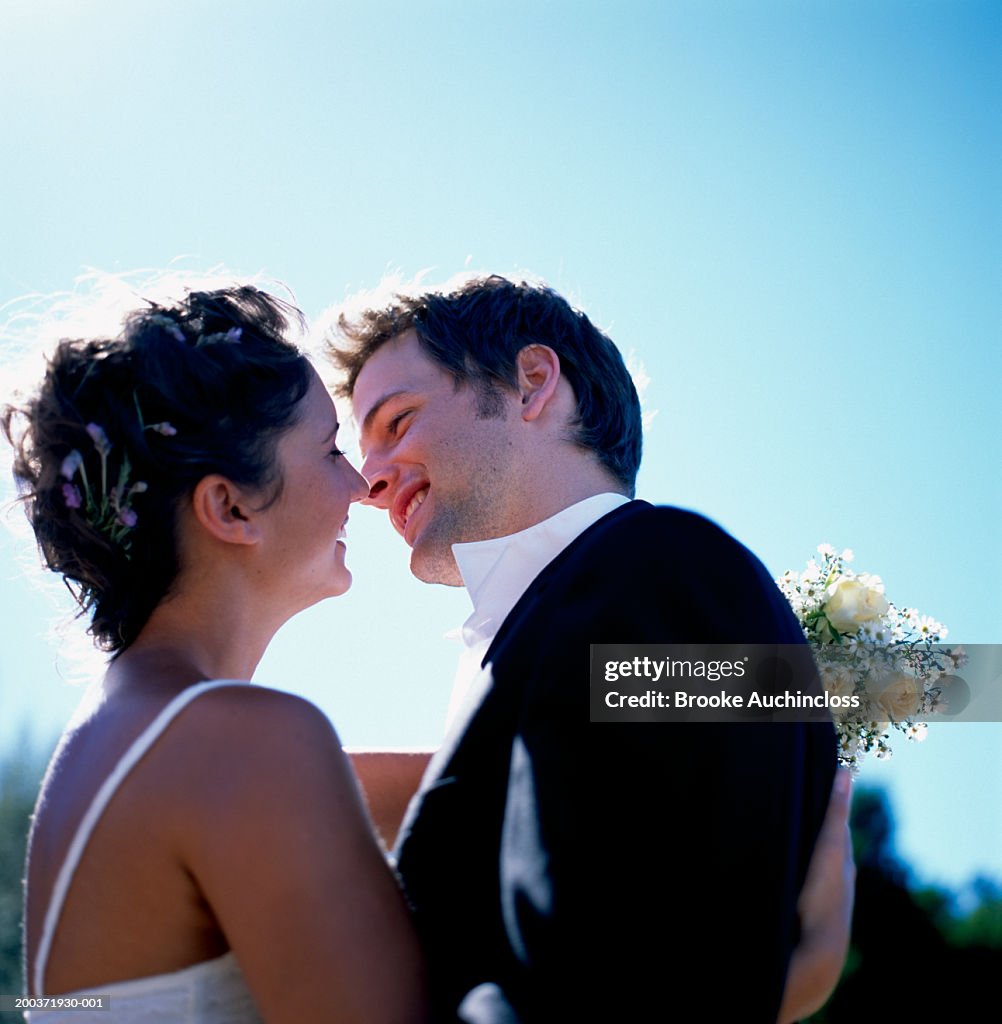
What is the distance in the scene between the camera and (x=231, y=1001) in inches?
98.3

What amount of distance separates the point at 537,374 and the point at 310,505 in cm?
189

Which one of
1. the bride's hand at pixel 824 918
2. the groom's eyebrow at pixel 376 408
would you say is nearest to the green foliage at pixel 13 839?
the groom's eyebrow at pixel 376 408

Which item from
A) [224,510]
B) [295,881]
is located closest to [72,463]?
[224,510]

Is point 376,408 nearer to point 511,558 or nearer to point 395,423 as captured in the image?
point 395,423

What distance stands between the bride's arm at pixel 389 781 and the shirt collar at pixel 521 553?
1.49 ft

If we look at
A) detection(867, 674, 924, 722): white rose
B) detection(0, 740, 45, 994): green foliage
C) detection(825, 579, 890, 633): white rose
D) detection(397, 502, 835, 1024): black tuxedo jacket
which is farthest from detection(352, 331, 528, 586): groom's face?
detection(0, 740, 45, 994): green foliage

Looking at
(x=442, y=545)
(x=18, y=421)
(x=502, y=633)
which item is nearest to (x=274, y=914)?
(x=502, y=633)

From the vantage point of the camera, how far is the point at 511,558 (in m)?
4.27

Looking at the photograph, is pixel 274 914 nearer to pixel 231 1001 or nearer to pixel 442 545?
pixel 231 1001

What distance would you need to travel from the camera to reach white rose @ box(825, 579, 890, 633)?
462 cm

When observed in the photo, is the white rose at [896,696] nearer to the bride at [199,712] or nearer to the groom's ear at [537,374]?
the groom's ear at [537,374]

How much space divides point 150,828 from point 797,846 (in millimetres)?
1257

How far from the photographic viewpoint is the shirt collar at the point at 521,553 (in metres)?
4.19

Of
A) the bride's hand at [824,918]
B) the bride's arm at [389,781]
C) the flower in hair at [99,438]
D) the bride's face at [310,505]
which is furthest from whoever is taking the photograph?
the bride's arm at [389,781]
